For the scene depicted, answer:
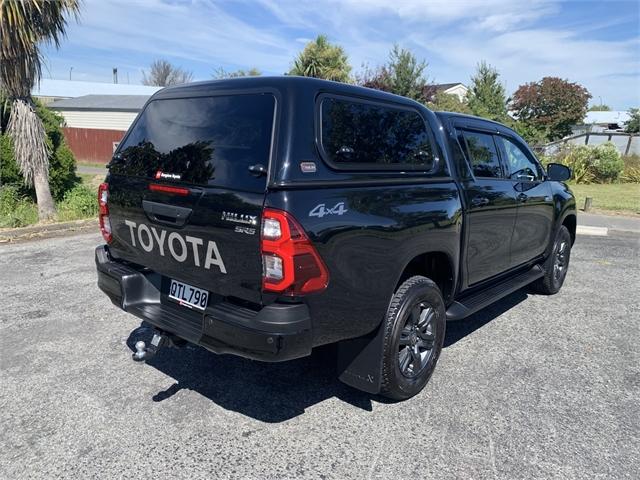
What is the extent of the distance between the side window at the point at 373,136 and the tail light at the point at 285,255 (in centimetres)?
54

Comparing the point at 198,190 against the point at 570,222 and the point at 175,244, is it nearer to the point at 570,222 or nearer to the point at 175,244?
the point at 175,244

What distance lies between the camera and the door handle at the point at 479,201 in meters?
3.87

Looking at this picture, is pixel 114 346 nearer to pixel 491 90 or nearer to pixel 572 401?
pixel 572 401

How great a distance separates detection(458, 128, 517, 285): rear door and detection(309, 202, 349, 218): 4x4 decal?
151cm

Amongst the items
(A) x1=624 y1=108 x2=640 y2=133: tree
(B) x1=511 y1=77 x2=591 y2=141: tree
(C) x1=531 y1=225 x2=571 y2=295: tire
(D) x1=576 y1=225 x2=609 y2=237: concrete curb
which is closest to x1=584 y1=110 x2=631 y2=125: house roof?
(A) x1=624 y1=108 x2=640 y2=133: tree

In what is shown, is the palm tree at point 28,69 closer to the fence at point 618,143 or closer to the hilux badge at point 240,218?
the hilux badge at point 240,218

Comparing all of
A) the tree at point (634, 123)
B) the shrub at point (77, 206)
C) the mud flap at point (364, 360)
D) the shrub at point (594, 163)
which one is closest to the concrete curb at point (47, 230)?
the shrub at point (77, 206)

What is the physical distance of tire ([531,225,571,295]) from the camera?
18.3 ft

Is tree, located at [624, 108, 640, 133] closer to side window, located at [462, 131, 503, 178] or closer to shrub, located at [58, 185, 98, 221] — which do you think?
shrub, located at [58, 185, 98, 221]

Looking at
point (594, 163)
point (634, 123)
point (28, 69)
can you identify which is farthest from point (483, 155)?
point (634, 123)

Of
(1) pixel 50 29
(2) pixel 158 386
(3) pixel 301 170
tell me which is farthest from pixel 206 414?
(1) pixel 50 29

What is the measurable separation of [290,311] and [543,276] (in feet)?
12.9

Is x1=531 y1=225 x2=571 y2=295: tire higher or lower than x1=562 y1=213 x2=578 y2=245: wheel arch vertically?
lower

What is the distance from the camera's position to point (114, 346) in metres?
4.04
